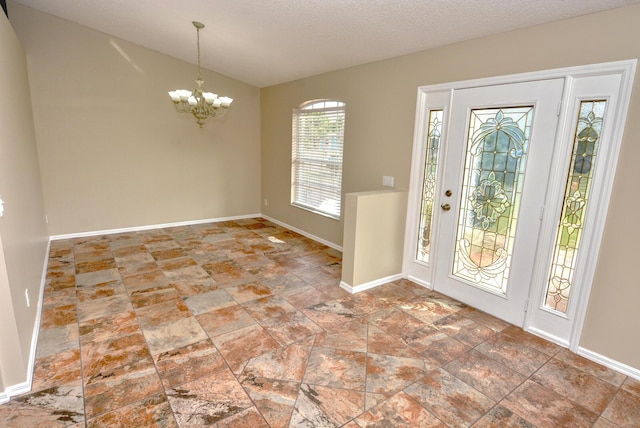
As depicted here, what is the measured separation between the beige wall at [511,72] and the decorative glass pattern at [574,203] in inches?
6.7

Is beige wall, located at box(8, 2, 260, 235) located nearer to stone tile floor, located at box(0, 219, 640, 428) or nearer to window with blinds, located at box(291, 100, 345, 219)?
window with blinds, located at box(291, 100, 345, 219)

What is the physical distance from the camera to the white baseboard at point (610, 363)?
7.64ft

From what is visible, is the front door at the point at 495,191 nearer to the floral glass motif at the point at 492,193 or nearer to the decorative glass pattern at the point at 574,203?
the floral glass motif at the point at 492,193

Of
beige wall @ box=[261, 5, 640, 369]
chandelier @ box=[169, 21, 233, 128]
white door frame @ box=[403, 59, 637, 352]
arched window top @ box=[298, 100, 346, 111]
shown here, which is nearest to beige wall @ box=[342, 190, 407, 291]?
beige wall @ box=[261, 5, 640, 369]

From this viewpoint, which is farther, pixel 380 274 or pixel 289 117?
pixel 289 117

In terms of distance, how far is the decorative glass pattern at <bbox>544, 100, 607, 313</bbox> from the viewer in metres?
2.40

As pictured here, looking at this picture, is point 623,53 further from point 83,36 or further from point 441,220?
point 83,36

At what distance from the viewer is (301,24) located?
11.0ft

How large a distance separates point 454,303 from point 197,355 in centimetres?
237

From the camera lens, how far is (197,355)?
2.46 metres

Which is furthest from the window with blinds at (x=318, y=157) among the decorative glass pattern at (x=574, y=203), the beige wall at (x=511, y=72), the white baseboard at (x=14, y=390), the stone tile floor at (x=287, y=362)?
the white baseboard at (x=14, y=390)

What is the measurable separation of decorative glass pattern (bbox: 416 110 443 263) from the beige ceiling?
0.74 m

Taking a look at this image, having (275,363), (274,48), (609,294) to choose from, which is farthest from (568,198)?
(274,48)

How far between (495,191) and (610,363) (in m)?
1.48
